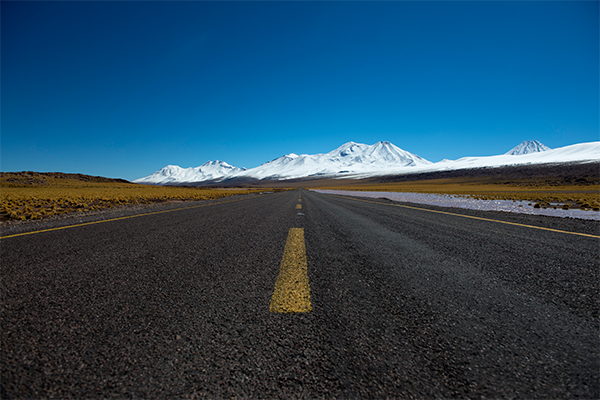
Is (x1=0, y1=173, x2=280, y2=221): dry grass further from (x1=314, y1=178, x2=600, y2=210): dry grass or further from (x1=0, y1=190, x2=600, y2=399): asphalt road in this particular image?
(x1=314, y1=178, x2=600, y2=210): dry grass

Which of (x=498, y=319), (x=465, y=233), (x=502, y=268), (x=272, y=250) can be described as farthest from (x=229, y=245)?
(x=465, y=233)

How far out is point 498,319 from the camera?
1.37m

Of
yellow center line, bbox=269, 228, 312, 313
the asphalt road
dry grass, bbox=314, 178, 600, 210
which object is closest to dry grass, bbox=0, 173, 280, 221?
the asphalt road

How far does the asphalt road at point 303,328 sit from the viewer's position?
2.97ft

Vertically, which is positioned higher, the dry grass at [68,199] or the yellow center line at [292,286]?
the dry grass at [68,199]

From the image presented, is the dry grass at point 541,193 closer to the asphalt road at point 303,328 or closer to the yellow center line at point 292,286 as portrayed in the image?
the asphalt road at point 303,328

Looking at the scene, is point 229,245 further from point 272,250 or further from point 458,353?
point 458,353

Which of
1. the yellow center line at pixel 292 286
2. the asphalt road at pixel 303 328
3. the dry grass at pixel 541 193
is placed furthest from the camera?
the dry grass at pixel 541 193

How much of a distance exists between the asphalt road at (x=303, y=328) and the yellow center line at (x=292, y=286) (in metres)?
0.07

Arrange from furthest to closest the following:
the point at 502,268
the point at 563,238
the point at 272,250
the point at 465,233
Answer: the point at 465,233
the point at 563,238
the point at 272,250
the point at 502,268

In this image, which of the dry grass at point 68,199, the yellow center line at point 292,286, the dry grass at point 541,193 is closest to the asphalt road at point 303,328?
the yellow center line at point 292,286

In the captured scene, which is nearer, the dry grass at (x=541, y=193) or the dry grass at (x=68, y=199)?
the dry grass at (x=68, y=199)

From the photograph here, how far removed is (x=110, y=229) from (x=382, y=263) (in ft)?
15.2

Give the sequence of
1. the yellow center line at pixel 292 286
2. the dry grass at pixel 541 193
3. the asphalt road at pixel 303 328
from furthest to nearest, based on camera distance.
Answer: the dry grass at pixel 541 193 → the yellow center line at pixel 292 286 → the asphalt road at pixel 303 328
